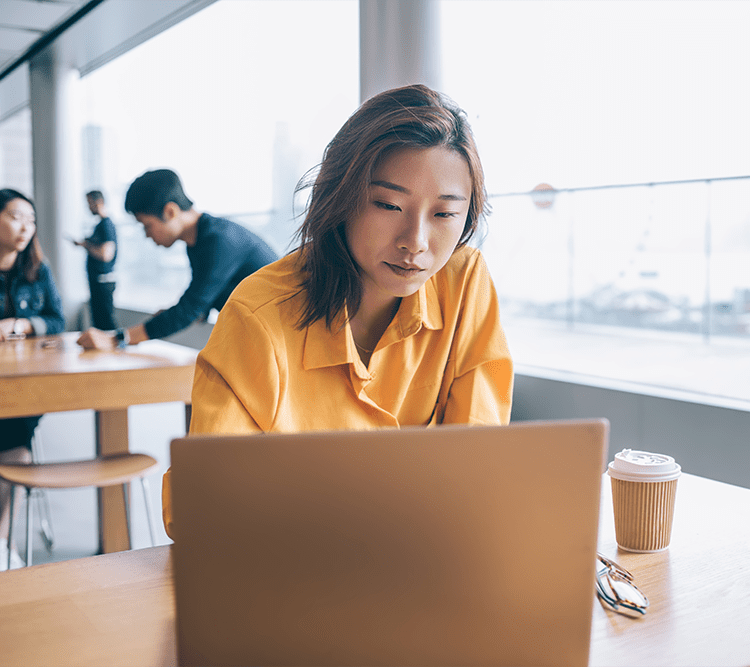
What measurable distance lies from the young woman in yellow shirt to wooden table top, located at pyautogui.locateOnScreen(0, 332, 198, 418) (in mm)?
1267

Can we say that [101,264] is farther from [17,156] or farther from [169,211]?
[17,156]

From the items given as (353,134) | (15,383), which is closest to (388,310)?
(353,134)

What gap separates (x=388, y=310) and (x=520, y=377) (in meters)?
1.96

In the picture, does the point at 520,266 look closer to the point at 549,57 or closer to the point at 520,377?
the point at 520,377

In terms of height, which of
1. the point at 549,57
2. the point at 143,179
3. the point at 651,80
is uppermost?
the point at 549,57

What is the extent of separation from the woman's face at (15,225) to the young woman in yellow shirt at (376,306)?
82.5 inches

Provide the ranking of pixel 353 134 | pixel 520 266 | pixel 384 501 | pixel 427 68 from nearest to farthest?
1. pixel 384 501
2. pixel 353 134
3. pixel 427 68
4. pixel 520 266

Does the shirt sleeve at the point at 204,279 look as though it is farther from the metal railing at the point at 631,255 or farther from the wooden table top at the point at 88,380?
the metal railing at the point at 631,255

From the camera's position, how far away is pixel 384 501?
514 mm

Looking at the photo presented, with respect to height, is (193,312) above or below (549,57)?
below

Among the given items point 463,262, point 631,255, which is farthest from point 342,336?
point 631,255

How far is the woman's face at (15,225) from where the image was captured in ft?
9.14

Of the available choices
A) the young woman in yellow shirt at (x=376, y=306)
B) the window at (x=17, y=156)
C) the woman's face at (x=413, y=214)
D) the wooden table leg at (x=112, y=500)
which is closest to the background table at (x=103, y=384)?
the wooden table leg at (x=112, y=500)

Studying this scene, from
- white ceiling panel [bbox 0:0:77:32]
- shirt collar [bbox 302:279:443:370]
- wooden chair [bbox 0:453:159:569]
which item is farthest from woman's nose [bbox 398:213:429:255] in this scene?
white ceiling panel [bbox 0:0:77:32]
